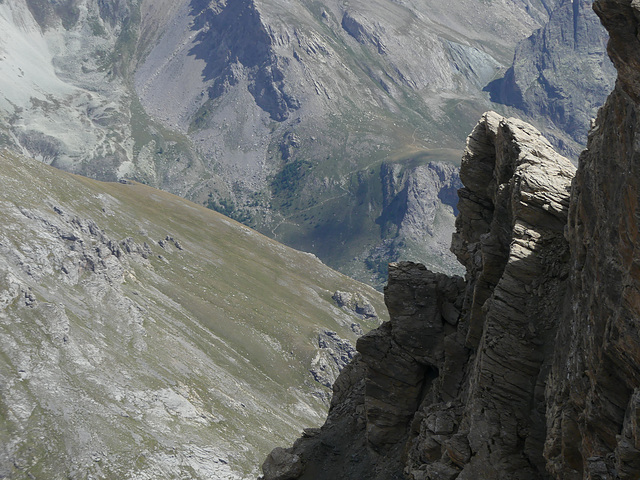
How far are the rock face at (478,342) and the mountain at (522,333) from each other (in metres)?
0.08

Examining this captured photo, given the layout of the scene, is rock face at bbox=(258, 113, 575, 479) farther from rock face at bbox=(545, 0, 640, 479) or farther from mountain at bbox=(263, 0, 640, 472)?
rock face at bbox=(545, 0, 640, 479)

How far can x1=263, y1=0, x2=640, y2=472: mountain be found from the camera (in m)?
22.5

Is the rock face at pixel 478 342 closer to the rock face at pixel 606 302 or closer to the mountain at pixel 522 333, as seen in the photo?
the mountain at pixel 522 333

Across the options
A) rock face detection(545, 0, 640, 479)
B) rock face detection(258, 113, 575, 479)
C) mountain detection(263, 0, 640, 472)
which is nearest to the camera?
rock face detection(545, 0, 640, 479)

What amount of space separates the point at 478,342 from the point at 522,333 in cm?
764

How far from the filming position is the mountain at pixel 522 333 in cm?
2250

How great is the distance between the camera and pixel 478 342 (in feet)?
126

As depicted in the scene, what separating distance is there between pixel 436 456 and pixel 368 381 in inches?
472

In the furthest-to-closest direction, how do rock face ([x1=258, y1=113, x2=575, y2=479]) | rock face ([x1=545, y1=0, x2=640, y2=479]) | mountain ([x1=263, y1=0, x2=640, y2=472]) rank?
Answer: 1. rock face ([x1=258, y1=113, x2=575, y2=479])
2. mountain ([x1=263, y1=0, x2=640, y2=472])
3. rock face ([x1=545, y1=0, x2=640, y2=479])

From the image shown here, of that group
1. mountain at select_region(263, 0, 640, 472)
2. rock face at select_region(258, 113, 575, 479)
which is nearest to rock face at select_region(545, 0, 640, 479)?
mountain at select_region(263, 0, 640, 472)

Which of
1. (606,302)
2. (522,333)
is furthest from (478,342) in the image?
(606,302)

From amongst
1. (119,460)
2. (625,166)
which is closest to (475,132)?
(625,166)

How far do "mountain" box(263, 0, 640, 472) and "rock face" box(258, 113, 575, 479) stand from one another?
8 cm

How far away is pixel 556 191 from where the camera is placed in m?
32.8
